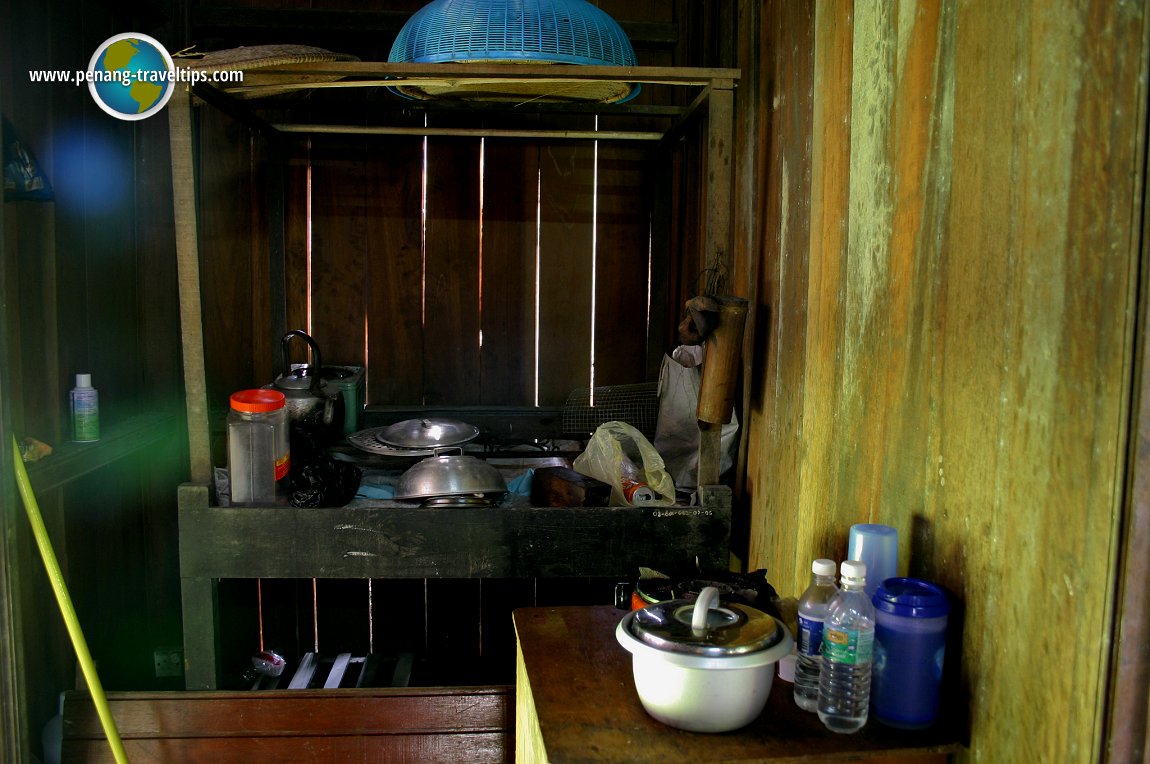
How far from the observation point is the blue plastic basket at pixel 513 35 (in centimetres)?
277

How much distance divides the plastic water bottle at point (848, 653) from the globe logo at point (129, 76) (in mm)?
3043

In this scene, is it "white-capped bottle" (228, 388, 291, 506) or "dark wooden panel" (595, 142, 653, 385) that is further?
"dark wooden panel" (595, 142, 653, 385)

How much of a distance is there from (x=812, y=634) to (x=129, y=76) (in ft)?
11.0

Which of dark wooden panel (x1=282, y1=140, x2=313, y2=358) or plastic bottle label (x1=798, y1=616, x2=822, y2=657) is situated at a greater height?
dark wooden panel (x1=282, y1=140, x2=313, y2=358)

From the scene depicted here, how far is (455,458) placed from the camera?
3.13 metres

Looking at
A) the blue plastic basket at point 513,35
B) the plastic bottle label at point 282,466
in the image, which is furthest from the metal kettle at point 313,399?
the blue plastic basket at point 513,35

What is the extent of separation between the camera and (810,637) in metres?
1.69

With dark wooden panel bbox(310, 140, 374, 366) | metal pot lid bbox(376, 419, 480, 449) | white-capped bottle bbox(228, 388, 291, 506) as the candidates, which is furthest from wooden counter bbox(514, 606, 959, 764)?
dark wooden panel bbox(310, 140, 374, 366)

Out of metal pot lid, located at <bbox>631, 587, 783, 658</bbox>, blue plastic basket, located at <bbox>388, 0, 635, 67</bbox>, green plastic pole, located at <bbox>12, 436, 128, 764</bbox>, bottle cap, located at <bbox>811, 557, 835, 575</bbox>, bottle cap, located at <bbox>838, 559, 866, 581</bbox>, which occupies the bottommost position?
green plastic pole, located at <bbox>12, 436, 128, 764</bbox>

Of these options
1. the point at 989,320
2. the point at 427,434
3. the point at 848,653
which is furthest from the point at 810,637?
the point at 427,434

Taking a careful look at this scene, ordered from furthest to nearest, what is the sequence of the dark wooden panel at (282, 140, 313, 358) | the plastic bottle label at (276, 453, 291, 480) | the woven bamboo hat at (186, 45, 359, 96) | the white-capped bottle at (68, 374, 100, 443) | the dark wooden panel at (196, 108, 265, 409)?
the dark wooden panel at (282, 140, 313, 358)
the dark wooden panel at (196, 108, 265, 409)
the white-capped bottle at (68, 374, 100, 443)
the plastic bottle label at (276, 453, 291, 480)
the woven bamboo hat at (186, 45, 359, 96)

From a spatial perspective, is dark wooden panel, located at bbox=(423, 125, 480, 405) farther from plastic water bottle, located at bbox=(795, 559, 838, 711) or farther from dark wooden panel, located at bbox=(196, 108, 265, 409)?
plastic water bottle, located at bbox=(795, 559, 838, 711)

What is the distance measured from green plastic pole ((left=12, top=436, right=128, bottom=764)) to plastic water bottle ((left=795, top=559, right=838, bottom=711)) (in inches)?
83.1

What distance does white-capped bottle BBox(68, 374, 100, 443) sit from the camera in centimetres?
312
